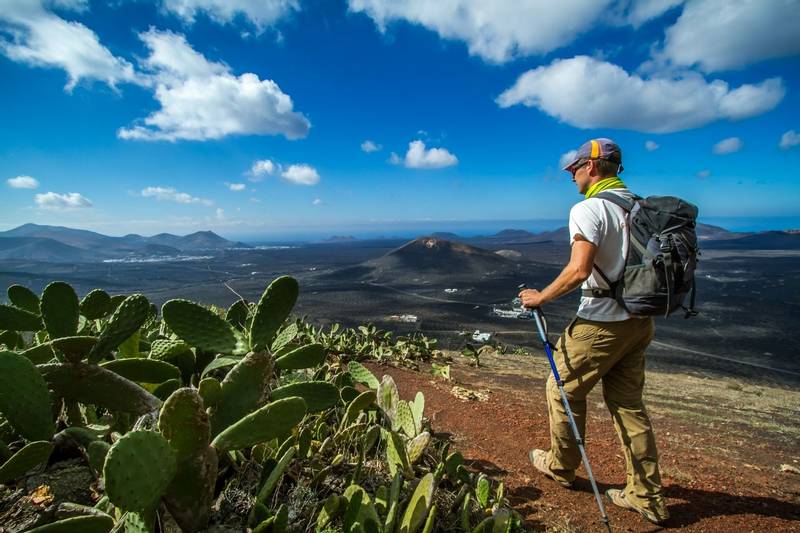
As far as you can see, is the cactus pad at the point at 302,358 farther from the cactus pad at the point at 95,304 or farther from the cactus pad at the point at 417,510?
the cactus pad at the point at 95,304

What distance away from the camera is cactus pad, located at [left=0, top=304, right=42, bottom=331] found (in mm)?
1888

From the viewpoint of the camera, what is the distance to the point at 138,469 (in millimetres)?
966

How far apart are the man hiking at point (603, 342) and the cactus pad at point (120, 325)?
2.07m

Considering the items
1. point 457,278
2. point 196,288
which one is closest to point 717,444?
point 457,278

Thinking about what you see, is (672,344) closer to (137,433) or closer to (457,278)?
(137,433)

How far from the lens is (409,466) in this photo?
203 cm

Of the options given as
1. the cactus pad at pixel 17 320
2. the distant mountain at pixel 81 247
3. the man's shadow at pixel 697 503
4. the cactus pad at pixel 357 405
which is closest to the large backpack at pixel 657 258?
the man's shadow at pixel 697 503

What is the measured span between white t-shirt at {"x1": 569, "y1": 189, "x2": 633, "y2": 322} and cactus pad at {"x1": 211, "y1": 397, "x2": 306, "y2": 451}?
192 centimetres

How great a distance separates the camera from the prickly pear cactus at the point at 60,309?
5.34 feet

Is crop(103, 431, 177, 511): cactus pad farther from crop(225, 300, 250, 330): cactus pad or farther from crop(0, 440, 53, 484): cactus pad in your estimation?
crop(225, 300, 250, 330): cactus pad

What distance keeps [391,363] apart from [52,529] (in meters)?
4.88

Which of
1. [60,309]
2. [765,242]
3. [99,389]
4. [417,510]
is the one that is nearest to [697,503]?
[417,510]

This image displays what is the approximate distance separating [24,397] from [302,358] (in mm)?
1056

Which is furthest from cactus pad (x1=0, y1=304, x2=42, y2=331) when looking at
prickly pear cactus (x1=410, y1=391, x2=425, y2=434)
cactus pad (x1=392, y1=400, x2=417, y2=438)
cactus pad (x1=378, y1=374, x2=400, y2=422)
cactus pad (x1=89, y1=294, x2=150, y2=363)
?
prickly pear cactus (x1=410, y1=391, x2=425, y2=434)
